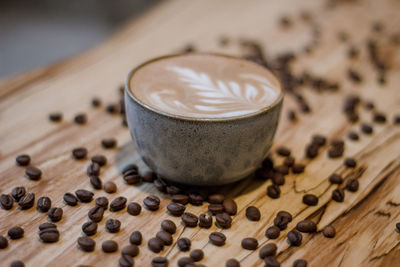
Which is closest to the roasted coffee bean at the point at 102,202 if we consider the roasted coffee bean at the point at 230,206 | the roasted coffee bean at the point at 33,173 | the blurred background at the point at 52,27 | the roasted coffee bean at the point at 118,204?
the roasted coffee bean at the point at 118,204

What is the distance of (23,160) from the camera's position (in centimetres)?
138

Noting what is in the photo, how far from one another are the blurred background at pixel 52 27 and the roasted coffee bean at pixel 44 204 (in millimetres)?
2434

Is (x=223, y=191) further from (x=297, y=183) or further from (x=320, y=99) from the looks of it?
(x=320, y=99)

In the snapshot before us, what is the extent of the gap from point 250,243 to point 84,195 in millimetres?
500

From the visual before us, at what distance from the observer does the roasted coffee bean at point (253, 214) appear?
1.20 m

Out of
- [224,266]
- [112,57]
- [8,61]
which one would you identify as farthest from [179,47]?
[8,61]

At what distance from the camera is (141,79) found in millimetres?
1296

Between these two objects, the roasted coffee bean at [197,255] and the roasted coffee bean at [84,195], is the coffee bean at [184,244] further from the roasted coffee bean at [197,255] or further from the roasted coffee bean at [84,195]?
the roasted coffee bean at [84,195]

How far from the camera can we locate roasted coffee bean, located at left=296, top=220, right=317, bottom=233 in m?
1.16

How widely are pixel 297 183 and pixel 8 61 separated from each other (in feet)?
9.92

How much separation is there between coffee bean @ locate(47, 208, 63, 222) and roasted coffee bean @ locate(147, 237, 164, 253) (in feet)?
0.88

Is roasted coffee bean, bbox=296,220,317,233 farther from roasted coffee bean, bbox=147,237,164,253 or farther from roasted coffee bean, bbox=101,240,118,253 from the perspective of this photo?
roasted coffee bean, bbox=101,240,118,253

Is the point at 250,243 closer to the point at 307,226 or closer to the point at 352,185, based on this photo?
the point at 307,226

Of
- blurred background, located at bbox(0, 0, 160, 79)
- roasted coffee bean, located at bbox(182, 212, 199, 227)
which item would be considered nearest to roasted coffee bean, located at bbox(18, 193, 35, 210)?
roasted coffee bean, located at bbox(182, 212, 199, 227)
